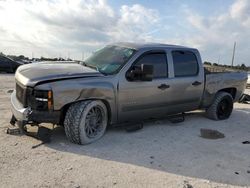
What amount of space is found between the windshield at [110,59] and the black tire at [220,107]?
3.03m

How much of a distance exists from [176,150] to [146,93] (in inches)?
54.3

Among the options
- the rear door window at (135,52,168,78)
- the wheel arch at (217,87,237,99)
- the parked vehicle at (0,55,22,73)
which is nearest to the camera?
the rear door window at (135,52,168,78)

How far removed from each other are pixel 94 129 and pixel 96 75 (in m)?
0.95

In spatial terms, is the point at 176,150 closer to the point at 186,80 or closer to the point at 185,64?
the point at 186,80

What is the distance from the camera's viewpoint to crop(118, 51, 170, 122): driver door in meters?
6.20

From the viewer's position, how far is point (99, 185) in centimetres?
410

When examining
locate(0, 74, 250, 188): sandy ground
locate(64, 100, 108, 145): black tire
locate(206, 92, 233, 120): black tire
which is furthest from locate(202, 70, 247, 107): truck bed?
locate(64, 100, 108, 145): black tire

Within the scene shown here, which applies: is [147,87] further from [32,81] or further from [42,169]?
[42,169]

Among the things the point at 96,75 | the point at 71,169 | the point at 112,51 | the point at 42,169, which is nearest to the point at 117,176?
the point at 71,169

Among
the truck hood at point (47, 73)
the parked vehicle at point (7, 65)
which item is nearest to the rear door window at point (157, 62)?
the truck hood at point (47, 73)

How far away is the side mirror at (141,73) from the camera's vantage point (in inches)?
241

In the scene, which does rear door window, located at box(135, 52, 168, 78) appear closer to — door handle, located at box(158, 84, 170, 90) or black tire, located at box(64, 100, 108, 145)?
door handle, located at box(158, 84, 170, 90)

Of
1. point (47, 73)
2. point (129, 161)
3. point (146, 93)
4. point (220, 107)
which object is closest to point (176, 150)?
point (129, 161)

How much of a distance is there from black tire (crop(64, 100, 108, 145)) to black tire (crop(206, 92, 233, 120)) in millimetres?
3565
